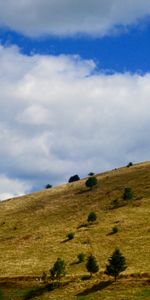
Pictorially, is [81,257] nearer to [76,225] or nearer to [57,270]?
[57,270]

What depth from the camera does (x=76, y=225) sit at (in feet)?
361

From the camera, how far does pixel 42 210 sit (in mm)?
132750

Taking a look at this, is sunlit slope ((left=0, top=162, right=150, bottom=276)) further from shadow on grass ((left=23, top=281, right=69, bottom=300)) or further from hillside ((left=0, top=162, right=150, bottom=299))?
shadow on grass ((left=23, top=281, right=69, bottom=300))

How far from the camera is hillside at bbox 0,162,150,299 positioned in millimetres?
86700

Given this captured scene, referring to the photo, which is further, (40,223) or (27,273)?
(40,223)

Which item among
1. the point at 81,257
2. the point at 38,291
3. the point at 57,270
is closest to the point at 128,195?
the point at 81,257

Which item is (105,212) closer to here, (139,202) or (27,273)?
(139,202)

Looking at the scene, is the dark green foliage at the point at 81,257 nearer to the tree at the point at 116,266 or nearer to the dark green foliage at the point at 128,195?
the tree at the point at 116,266

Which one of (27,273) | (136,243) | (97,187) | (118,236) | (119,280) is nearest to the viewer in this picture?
(119,280)

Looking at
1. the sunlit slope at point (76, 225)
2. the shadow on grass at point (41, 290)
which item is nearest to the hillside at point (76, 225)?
the sunlit slope at point (76, 225)

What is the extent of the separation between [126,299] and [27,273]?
71.5ft

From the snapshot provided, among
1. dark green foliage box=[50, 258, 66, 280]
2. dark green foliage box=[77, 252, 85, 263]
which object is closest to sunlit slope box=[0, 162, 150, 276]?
dark green foliage box=[77, 252, 85, 263]

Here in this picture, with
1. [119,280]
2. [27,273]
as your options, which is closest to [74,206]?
[27,273]

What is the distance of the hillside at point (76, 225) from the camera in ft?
284
